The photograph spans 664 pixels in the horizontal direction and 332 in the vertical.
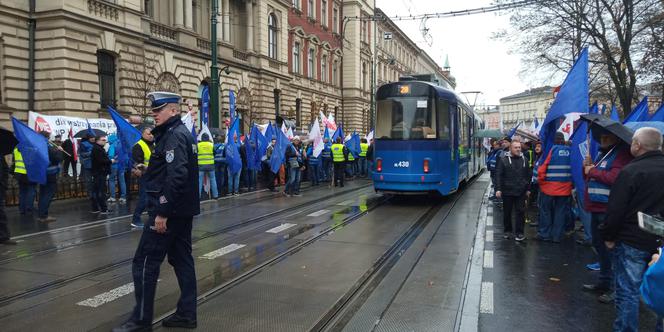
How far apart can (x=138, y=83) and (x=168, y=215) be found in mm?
19259

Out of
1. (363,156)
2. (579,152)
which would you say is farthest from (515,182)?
(363,156)

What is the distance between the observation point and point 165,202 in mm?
4070

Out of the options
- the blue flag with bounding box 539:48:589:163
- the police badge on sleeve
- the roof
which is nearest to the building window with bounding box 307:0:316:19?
the roof

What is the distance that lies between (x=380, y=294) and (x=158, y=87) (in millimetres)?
21124

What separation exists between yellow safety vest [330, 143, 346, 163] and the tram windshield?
503 centimetres

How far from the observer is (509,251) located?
25.1 ft

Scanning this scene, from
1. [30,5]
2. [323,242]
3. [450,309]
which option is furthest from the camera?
[30,5]

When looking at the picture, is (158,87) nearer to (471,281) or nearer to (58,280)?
(58,280)

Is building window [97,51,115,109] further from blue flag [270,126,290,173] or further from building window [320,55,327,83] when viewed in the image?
building window [320,55,327,83]

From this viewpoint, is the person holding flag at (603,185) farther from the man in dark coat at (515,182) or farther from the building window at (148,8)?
the building window at (148,8)

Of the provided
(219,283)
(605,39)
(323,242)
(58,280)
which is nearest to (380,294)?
(219,283)

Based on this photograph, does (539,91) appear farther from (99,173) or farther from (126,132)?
(99,173)

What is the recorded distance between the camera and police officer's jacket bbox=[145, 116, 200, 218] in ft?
13.4

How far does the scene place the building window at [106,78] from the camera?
2102cm
